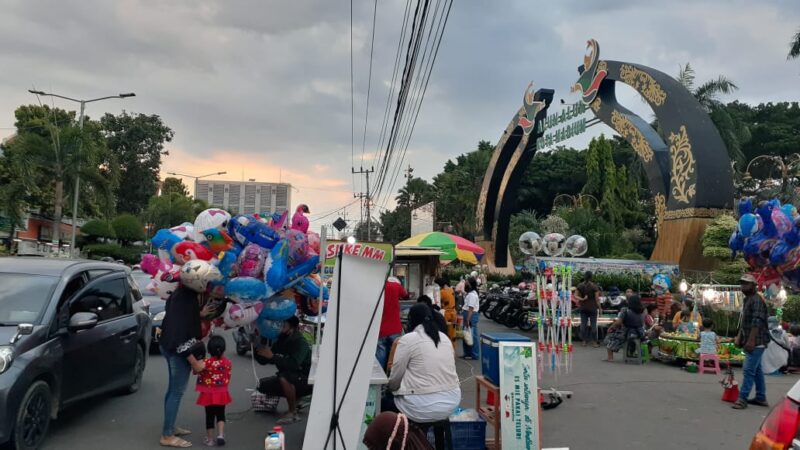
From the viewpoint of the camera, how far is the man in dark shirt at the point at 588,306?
14.8m

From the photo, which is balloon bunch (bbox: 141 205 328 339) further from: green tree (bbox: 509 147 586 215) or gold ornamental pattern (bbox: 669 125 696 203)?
green tree (bbox: 509 147 586 215)

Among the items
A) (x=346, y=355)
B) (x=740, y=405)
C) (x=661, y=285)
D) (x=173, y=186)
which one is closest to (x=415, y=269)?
(x=661, y=285)

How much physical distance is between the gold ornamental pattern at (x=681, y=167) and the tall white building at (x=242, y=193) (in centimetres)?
6876

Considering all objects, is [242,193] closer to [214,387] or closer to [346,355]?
[214,387]

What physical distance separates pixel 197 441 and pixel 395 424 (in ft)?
12.1

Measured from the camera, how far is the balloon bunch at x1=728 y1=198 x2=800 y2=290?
24.8ft

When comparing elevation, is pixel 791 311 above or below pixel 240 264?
below

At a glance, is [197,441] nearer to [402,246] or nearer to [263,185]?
[402,246]

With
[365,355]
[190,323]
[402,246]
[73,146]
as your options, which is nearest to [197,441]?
[190,323]

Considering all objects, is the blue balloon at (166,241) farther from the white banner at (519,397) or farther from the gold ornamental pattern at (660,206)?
the gold ornamental pattern at (660,206)

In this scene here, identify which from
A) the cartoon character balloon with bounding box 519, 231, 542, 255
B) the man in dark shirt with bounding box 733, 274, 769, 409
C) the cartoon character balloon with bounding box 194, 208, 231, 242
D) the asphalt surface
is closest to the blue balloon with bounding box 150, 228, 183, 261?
the cartoon character balloon with bounding box 194, 208, 231, 242

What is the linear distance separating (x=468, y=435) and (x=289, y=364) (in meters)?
2.37

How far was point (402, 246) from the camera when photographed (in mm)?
15289

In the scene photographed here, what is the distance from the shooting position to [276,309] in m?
6.59
